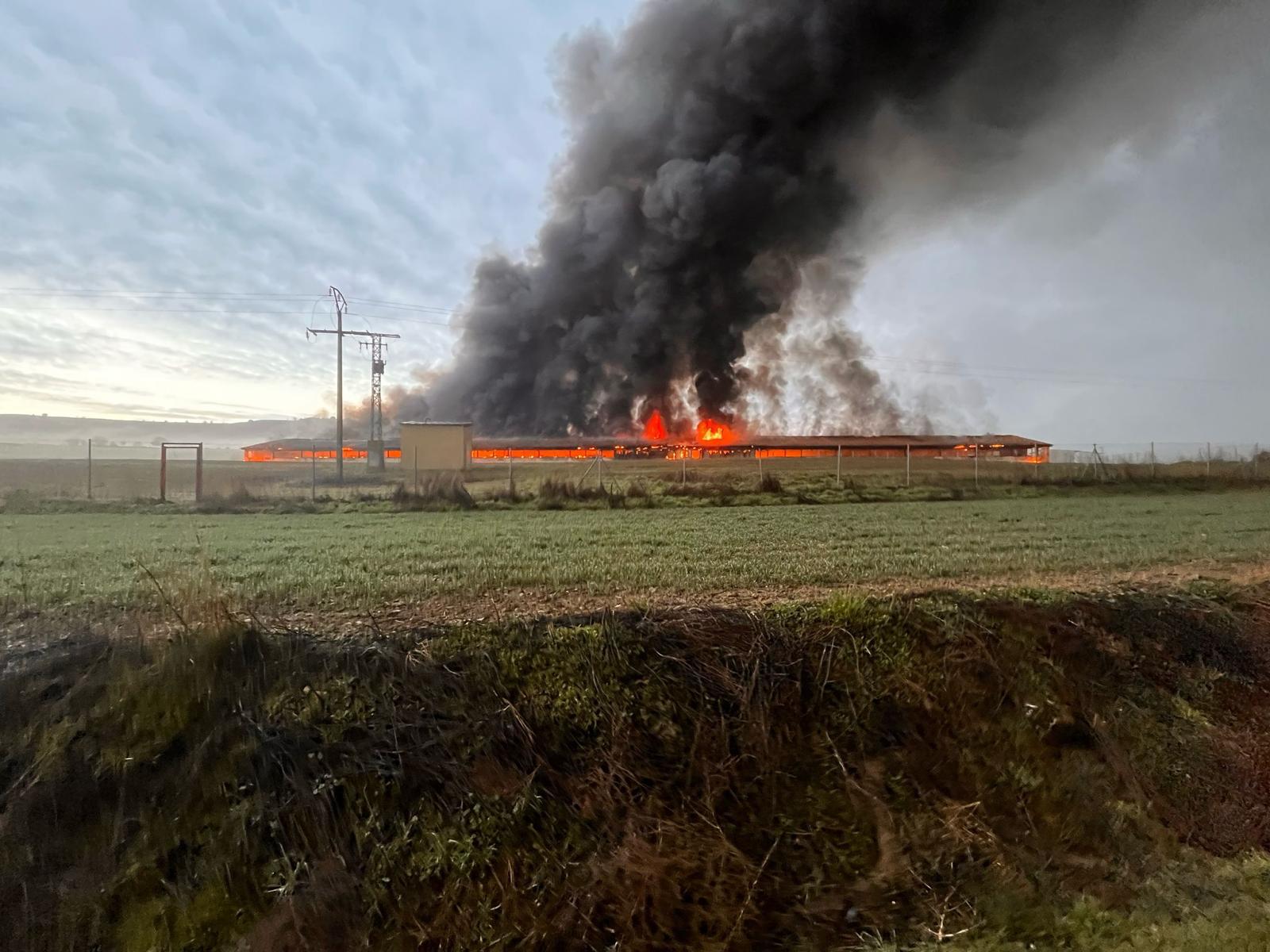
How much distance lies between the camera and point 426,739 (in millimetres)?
3654

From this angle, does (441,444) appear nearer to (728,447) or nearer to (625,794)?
(728,447)

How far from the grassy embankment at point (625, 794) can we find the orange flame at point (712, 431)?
4916 cm

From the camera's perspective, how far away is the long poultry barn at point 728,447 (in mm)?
40969

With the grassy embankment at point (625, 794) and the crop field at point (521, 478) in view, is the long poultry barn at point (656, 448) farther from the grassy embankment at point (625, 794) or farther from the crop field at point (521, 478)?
the grassy embankment at point (625, 794)

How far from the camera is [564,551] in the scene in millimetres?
7922

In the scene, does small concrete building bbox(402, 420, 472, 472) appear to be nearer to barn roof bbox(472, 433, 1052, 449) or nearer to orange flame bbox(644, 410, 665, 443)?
barn roof bbox(472, 433, 1052, 449)

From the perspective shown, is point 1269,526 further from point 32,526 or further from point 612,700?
point 32,526

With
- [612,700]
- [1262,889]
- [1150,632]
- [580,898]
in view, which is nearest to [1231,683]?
[1150,632]

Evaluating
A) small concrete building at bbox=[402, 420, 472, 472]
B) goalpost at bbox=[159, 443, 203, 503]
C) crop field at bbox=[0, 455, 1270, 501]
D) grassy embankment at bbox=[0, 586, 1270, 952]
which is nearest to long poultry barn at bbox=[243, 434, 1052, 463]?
small concrete building at bbox=[402, 420, 472, 472]

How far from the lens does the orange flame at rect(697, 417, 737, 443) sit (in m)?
53.8

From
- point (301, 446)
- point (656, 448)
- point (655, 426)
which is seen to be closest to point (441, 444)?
point (656, 448)

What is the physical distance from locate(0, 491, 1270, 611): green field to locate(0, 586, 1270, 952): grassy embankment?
1.07m

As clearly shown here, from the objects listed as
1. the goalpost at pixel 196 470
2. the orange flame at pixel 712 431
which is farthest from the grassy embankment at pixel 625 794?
the orange flame at pixel 712 431

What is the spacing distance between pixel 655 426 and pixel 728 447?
9149 millimetres
